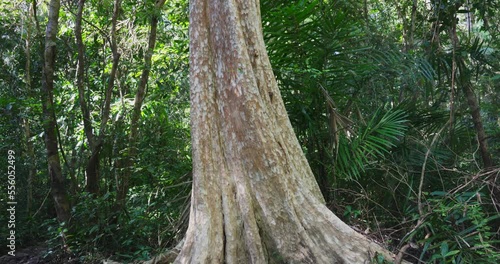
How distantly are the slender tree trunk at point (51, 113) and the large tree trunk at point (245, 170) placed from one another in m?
2.56

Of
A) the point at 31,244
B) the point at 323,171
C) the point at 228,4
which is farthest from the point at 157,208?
the point at 31,244

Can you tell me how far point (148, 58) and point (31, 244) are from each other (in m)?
3.68

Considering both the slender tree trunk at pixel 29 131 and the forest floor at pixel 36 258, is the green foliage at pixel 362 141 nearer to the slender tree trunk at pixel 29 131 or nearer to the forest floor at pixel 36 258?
the forest floor at pixel 36 258

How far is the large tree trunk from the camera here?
353 cm

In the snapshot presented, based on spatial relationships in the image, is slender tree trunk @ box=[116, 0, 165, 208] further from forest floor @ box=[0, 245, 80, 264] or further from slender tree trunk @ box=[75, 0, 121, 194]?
A: forest floor @ box=[0, 245, 80, 264]

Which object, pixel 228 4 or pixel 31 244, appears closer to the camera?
pixel 228 4

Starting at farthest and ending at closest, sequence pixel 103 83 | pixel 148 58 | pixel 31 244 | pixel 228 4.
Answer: pixel 31 244
pixel 103 83
pixel 148 58
pixel 228 4

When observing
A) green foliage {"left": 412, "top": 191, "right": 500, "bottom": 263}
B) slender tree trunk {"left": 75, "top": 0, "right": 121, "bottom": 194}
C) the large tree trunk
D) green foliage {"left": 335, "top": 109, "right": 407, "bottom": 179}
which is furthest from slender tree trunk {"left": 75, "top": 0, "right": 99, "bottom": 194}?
green foliage {"left": 412, "top": 191, "right": 500, "bottom": 263}

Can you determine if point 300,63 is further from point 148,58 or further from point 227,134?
point 148,58

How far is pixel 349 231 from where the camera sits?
11.7 ft

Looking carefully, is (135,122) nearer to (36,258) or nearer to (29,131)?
(36,258)

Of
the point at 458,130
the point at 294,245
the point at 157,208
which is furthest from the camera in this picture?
the point at 458,130

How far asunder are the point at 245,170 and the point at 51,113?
A: 10.2ft

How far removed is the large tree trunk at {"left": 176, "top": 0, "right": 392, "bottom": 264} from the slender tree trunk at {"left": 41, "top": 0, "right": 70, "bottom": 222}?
2558 mm
